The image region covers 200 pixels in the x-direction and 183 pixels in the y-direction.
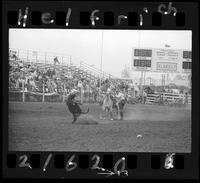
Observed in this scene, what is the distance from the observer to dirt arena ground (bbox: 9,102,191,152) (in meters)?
7.91

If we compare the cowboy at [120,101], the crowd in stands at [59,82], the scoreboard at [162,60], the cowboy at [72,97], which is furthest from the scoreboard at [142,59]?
the cowboy at [72,97]

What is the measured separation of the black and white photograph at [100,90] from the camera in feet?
25.9

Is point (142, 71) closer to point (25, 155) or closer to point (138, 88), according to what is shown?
point (138, 88)

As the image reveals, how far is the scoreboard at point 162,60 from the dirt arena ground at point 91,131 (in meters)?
0.46

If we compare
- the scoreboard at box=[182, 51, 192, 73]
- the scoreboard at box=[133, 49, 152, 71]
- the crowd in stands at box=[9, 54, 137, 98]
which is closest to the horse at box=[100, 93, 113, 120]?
the crowd in stands at box=[9, 54, 137, 98]

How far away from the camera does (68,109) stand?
7.96 meters

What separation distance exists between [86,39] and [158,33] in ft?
2.71

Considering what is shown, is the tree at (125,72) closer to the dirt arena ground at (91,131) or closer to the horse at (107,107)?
the horse at (107,107)

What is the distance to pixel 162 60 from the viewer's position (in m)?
7.94

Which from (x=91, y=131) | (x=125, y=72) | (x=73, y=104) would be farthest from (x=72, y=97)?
(x=125, y=72)

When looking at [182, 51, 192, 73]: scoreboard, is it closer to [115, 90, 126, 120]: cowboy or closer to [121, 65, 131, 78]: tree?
[121, 65, 131, 78]: tree
